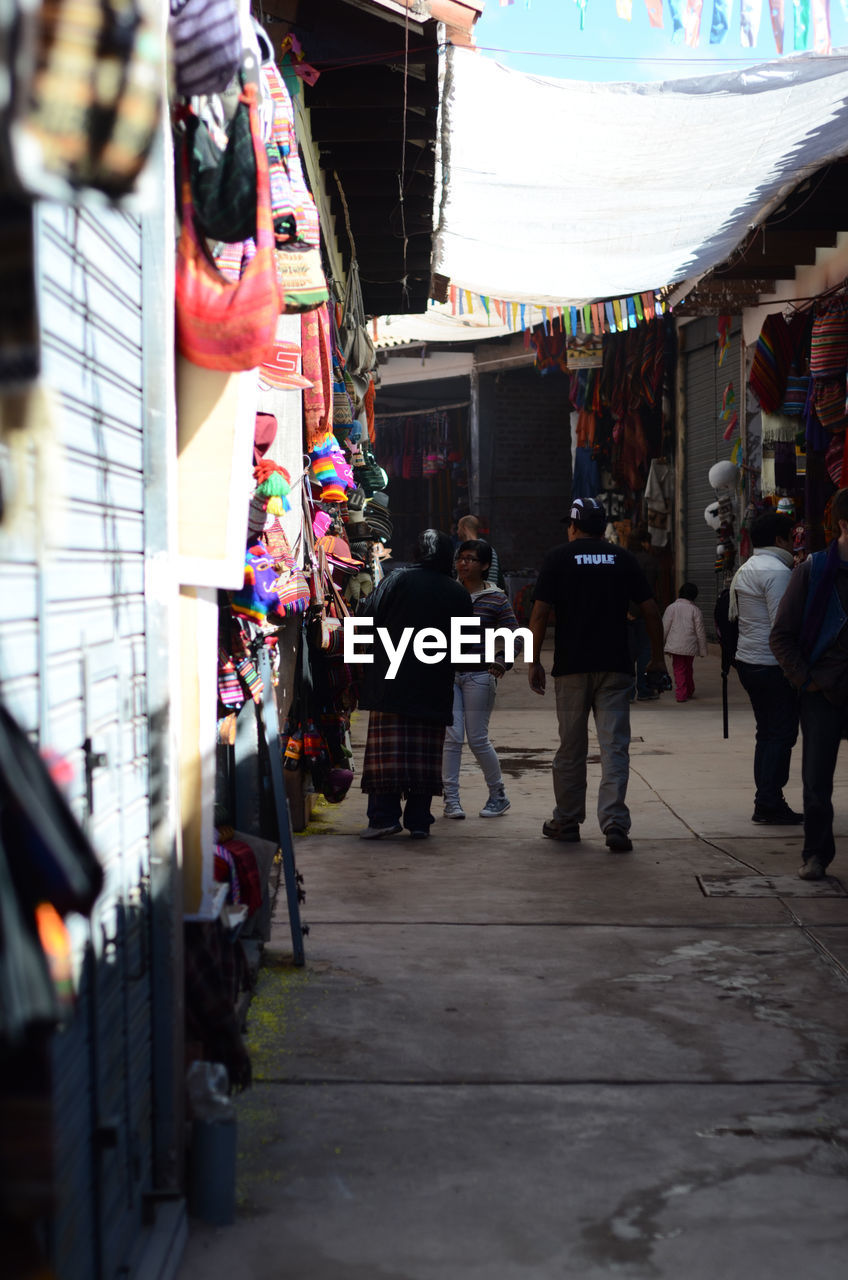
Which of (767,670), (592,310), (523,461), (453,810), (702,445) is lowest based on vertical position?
(453,810)

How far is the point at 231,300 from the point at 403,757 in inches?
186

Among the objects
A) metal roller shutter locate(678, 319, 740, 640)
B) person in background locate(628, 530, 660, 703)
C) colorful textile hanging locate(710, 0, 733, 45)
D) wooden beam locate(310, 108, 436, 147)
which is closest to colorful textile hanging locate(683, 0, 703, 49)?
Answer: colorful textile hanging locate(710, 0, 733, 45)

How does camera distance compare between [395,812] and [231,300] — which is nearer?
[231,300]

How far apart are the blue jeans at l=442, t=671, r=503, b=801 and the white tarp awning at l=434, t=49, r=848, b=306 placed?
3003 mm

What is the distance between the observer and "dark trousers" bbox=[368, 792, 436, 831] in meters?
7.59

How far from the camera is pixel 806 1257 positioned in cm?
290

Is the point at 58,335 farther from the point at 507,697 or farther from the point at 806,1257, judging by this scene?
the point at 507,697

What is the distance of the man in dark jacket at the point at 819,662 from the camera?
614cm

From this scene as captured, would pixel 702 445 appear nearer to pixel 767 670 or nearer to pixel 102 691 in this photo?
pixel 767 670

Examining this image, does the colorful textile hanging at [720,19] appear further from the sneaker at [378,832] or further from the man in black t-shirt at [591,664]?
the sneaker at [378,832]

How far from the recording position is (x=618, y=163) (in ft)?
25.8

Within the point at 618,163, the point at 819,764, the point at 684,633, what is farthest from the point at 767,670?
the point at 684,633

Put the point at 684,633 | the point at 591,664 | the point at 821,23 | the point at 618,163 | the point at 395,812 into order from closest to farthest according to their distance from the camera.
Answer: the point at 821,23
the point at 591,664
the point at 395,812
the point at 618,163
the point at 684,633

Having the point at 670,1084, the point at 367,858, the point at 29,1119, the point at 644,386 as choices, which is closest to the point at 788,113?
the point at 367,858
